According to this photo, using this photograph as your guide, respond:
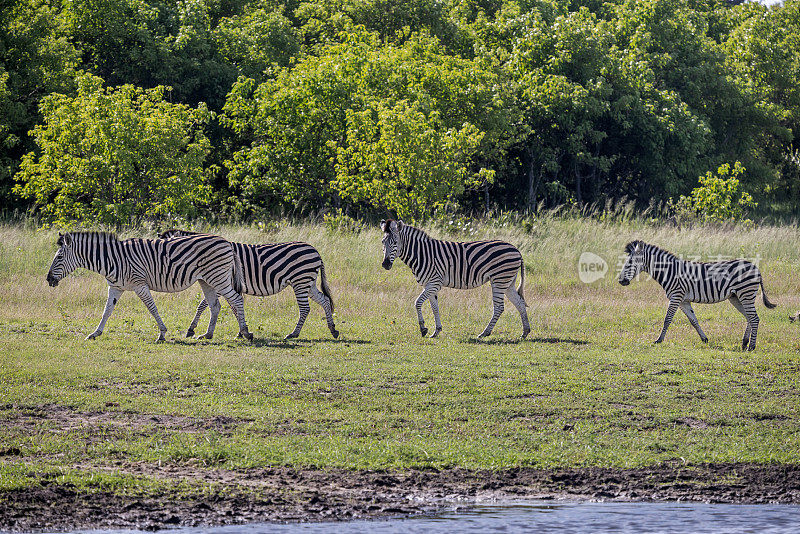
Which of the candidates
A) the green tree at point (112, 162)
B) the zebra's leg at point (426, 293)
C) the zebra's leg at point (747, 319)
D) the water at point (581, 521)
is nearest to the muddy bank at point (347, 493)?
the water at point (581, 521)

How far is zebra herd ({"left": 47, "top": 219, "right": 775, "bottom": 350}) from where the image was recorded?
49.4 feet

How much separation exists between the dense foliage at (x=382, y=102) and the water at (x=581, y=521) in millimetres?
18940

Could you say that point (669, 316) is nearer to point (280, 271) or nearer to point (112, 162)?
point (280, 271)

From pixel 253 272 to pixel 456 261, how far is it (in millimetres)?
3198

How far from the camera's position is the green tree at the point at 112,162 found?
2512 cm

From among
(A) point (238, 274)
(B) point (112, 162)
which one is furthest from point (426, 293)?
(B) point (112, 162)

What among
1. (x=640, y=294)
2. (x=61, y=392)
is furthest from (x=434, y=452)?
(x=640, y=294)

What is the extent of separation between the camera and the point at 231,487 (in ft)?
25.7

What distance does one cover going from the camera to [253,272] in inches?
615

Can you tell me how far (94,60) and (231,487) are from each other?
98.7 feet

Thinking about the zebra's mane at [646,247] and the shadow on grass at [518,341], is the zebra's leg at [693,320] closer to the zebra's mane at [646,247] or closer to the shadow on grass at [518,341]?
the zebra's mane at [646,247]

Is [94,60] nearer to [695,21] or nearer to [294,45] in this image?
[294,45]

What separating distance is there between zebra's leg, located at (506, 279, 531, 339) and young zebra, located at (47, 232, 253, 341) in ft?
13.9

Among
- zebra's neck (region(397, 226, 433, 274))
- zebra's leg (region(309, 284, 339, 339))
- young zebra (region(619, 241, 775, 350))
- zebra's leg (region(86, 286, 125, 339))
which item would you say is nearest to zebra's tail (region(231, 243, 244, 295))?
zebra's leg (region(309, 284, 339, 339))
